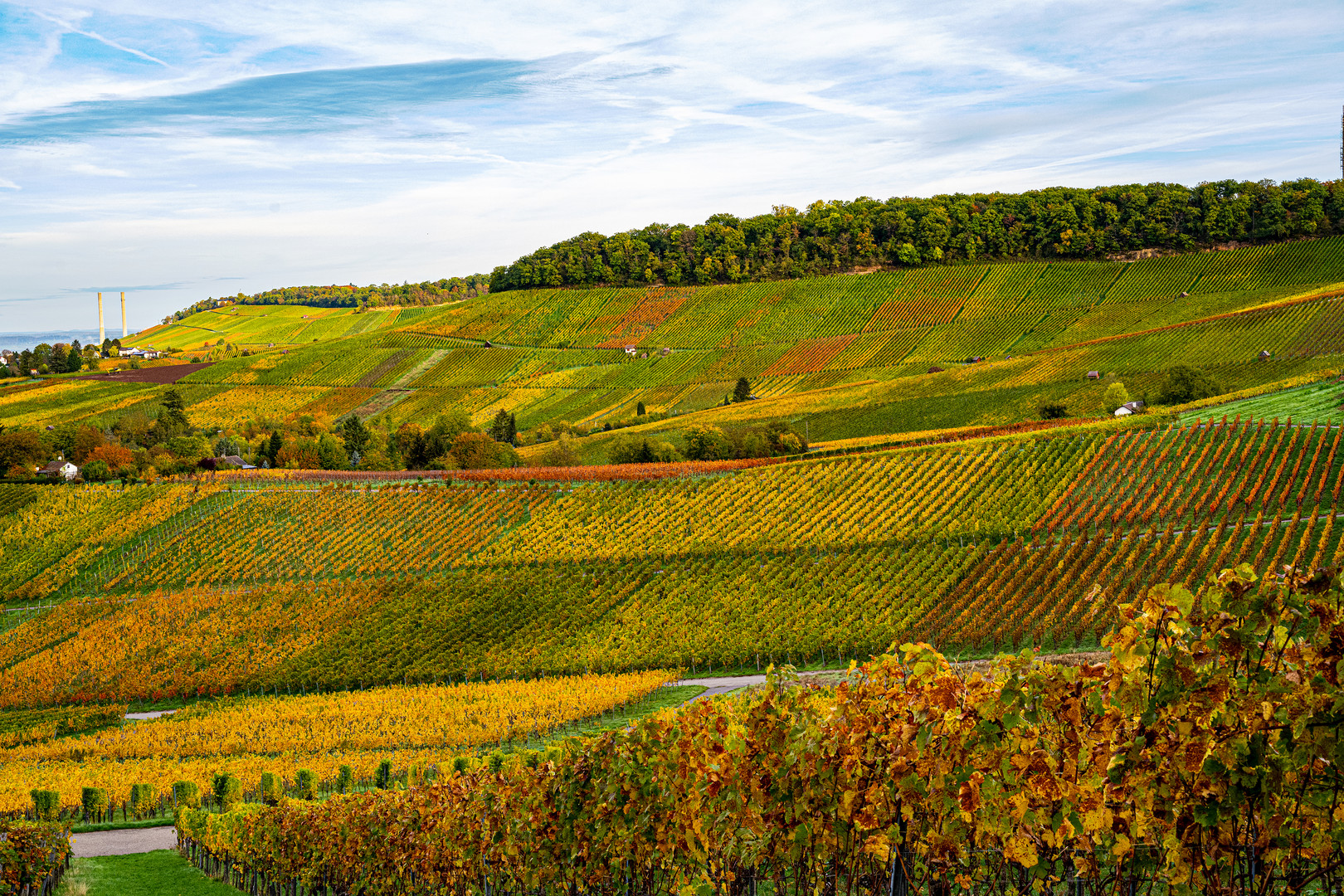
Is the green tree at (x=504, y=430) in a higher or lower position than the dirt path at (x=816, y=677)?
higher

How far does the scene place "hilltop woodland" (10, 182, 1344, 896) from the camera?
6.30 metres

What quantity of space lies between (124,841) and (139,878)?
6.43 meters

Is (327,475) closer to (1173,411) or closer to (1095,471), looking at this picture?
(1095,471)

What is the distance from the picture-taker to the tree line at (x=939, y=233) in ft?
479

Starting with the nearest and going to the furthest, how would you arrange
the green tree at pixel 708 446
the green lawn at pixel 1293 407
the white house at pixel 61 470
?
the green lawn at pixel 1293 407
the white house at pixel 61 470
the green tree at pixel 708 446

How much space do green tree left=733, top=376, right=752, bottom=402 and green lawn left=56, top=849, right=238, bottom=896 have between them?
93533mm

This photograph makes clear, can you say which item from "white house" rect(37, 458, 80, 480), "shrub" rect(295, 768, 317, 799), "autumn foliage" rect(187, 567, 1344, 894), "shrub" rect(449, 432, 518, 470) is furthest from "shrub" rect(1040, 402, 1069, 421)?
"white house" rect(37, 458, 80, 480)

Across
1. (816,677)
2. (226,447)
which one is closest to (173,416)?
(226,447)

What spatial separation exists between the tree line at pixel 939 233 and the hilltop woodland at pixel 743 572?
0.88 meters

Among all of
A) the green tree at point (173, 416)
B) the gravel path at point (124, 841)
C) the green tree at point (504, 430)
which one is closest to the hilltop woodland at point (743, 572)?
the green tree at point (173, 416)

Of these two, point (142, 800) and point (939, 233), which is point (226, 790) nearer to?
point (142, 800)

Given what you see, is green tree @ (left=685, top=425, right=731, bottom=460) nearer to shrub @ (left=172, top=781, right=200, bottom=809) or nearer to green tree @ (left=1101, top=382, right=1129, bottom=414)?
green tree @ (left=1101, top=382, right=1129, bottom=414)

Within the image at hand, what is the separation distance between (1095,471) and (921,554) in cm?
1197

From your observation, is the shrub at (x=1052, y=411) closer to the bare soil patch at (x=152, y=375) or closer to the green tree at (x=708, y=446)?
the green tree at (x=708, y=446)
